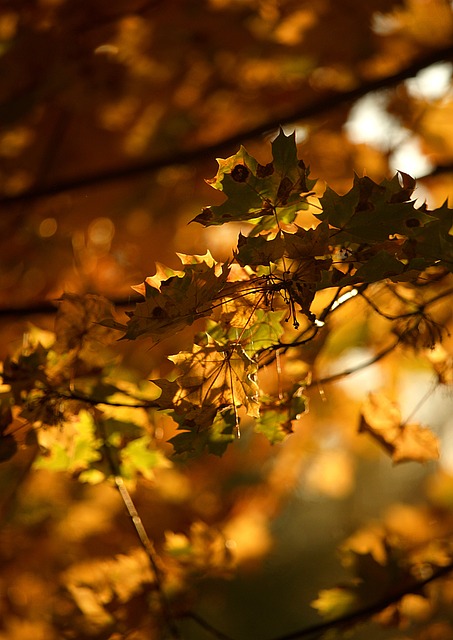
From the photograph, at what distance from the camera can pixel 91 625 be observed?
1127mm

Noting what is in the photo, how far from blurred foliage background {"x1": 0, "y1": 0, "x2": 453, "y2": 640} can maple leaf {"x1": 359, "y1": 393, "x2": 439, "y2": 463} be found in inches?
17.0

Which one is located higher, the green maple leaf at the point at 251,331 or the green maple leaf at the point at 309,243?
the green maple leaf at the point at 309,243

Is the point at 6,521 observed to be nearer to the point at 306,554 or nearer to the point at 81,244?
the point at 81,244

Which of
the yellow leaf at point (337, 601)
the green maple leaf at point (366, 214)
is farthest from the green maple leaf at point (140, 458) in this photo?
the green maple leaf at point (366, 214)

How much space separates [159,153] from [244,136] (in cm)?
50

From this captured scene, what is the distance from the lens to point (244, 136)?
1.39 meters

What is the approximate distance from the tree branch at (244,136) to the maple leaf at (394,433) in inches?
24.8

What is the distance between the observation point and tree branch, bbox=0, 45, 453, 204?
1317mm

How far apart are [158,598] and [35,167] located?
1.22m

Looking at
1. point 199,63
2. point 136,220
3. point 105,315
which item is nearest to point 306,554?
point 136,220

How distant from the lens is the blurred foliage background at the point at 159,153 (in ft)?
4.97

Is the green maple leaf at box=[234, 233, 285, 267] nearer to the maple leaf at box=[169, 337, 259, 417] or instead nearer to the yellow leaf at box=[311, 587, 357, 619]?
the maple leaf at box=[169, 337, 259, 417]

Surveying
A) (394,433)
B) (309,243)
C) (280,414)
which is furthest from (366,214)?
(394,433)

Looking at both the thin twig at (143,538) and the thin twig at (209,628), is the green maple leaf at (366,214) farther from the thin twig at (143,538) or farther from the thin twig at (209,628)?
the thin twig at (209,628)
